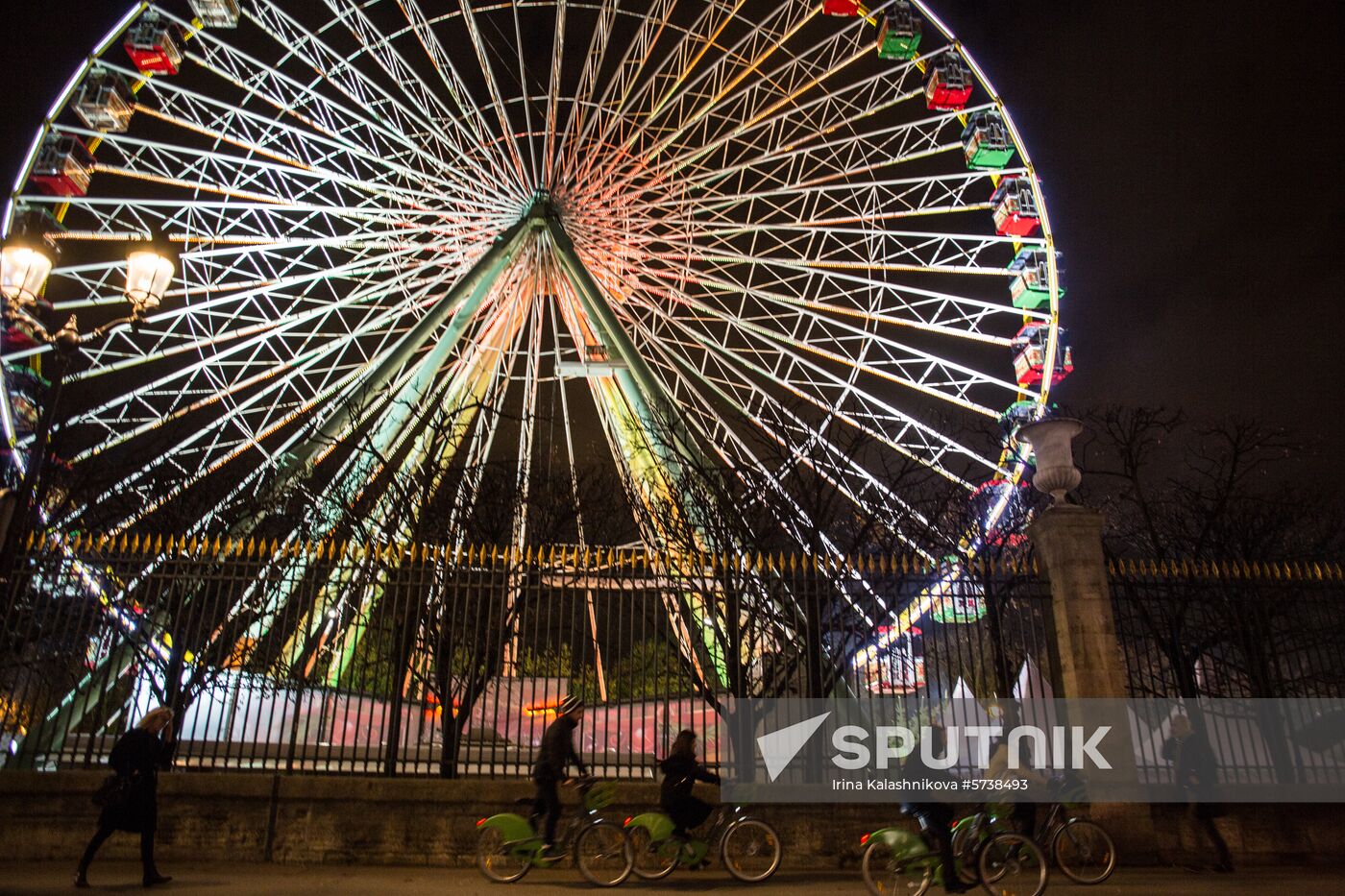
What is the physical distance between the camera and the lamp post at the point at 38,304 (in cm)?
781

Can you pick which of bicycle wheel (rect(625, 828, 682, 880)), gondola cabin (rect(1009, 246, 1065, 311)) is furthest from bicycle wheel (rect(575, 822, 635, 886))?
gondola cabin (rect(1009, 246, 1065, 311))

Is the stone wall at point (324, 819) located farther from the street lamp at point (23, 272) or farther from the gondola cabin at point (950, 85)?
the gondola cabin at point (950, 85)

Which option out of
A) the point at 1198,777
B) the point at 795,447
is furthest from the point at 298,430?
the point at 1198,777

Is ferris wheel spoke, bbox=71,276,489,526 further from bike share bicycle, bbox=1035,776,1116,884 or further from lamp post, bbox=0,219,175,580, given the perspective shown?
bike share bicycle, bbox=1035,776,1116,884

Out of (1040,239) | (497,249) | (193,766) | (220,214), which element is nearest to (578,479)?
(497,249)

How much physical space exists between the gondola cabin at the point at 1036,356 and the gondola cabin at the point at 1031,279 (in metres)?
0.50

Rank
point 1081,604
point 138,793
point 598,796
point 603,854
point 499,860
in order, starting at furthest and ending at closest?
point 1081,604, point 598,796, point 499,860, point 603,854, point 138,793

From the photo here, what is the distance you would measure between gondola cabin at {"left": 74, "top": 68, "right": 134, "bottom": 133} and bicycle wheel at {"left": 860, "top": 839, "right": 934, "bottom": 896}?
19153 millimetres

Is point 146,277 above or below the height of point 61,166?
below

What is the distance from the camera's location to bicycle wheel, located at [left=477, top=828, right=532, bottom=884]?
27.6 ft

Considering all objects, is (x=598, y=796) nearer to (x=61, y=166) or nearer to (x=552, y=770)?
(x=552, y=770)

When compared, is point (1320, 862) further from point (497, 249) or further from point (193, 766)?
point (497, 249)

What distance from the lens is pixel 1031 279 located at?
65.6 feet

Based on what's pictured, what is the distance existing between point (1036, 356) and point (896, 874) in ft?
47.4
